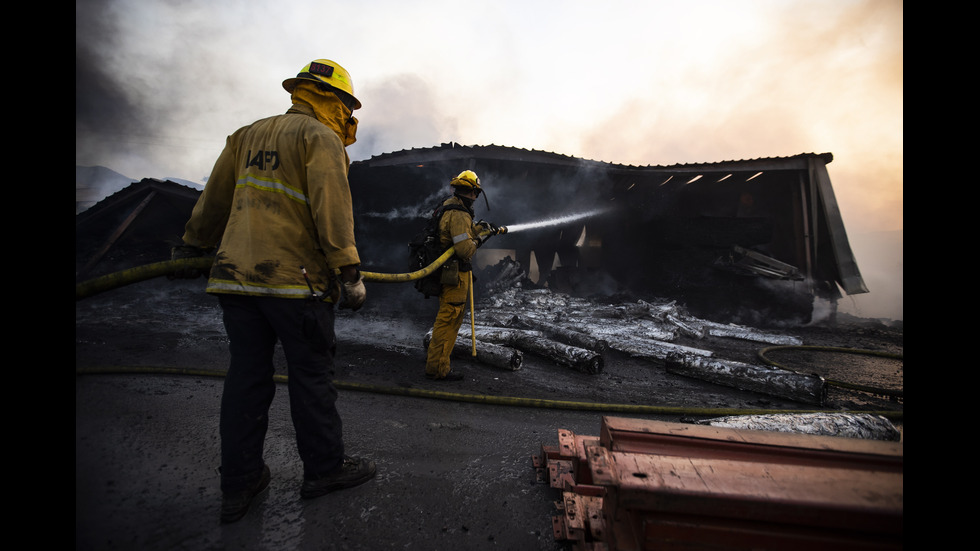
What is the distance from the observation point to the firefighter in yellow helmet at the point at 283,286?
1.57m

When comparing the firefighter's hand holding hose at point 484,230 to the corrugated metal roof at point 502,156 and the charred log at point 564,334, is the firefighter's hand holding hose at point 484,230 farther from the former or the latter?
the corrugated metal roof at point 502,156

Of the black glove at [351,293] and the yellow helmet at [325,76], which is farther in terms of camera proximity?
the yellow helmet at [325,76]

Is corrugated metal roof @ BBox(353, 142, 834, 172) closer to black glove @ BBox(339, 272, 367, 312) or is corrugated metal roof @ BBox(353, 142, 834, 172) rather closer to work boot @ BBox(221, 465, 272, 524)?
black glove @ BBox(339, 272, 367, 312)

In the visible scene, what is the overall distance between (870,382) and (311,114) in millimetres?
6461

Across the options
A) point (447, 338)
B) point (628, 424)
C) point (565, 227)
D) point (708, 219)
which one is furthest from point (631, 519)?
point (565, 227)

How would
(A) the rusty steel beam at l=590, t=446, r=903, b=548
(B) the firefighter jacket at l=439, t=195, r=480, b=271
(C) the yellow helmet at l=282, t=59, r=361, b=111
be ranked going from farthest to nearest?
(B) the firefighter jacket at l=439, t=195, r=480, b=271 → (C) the yellow helmet at l=282, t=59, r=361, b=111 → (A) the rusty steel beam at l=590, t=446, r=903, b=548

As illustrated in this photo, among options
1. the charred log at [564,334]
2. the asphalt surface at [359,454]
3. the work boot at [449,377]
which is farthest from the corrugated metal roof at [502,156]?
the work boot at [449,377]

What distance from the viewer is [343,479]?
5.69 ft

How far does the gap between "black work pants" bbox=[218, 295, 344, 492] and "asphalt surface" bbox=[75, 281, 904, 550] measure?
0.69 ft

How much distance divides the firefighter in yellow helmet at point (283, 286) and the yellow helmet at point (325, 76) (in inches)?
10.4

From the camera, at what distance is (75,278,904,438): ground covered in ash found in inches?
135

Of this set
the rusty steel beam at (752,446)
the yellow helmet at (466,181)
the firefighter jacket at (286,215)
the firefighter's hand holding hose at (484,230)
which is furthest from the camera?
the firefighter's hand holding hose at (484,230)

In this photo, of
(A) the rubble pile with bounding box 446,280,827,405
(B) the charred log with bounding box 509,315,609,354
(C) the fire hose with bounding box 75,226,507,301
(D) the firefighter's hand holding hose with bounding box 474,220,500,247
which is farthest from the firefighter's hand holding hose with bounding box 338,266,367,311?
(B) the charred log with bounding box 509,315,609,354

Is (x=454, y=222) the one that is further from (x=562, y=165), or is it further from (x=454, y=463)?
(x=562, y=165)
